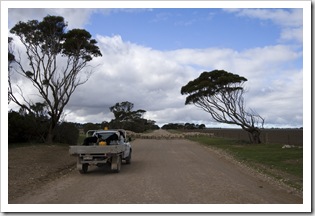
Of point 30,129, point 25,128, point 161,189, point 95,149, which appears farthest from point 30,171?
point 30,129

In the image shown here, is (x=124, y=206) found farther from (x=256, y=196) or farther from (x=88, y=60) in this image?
(x=88, y=60)

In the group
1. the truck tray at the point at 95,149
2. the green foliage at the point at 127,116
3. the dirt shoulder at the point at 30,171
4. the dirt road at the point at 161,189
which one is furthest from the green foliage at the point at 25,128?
the green foliage at the point at 127,116

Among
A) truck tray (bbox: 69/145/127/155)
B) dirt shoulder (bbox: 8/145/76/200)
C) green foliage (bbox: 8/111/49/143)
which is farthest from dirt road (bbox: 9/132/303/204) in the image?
green foliage (bbox: 8/111/49/143)

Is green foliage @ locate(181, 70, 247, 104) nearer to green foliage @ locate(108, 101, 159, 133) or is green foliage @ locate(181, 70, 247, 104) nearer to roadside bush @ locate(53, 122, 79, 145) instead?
roadside bush @ locate(53, 122, 79, 145)

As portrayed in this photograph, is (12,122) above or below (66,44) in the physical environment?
below

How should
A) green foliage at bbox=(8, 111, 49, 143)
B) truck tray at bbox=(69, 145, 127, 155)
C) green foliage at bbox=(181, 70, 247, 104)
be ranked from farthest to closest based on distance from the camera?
green foliage at bbox=(181, 70, 247, 104) < green foliage at bbox=(8, 111, 49, 143) < truck tray at bbox=(69, 145, 127, 155)

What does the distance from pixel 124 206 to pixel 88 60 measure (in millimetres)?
25649

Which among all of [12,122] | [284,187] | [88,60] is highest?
[88,60]

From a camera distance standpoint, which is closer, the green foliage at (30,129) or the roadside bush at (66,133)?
the green foliage at (30,129)

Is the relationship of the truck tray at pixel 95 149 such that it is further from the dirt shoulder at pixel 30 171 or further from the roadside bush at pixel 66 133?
the roadside bush at pixel 66 133

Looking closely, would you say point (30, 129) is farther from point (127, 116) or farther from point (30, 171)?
point (127, 116)

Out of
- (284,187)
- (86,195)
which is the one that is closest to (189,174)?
(284,187)

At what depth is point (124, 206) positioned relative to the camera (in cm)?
877

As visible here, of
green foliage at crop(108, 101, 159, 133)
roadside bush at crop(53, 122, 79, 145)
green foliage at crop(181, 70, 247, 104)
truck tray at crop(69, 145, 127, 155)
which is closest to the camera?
truck tray at crop(69, 145, 127, 155)
